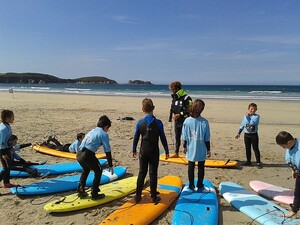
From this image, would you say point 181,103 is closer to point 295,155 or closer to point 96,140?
point 96,140

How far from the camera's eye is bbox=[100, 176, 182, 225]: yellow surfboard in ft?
12.7

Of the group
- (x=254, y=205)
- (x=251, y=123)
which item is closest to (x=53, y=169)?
(x=254, y=205)

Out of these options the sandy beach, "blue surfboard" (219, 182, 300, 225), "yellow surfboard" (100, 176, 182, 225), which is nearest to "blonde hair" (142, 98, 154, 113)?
"yellow surfboard" (100, 176, 182, 225)

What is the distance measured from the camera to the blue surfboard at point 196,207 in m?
3.91

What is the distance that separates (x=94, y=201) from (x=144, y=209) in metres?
0.90

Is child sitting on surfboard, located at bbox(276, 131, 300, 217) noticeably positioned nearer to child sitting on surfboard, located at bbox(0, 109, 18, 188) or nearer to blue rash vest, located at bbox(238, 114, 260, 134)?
blue rash vest, located at bbox(238, 114, 260, 134)

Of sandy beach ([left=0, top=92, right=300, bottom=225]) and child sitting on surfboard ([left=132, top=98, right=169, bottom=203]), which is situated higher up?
child sitting on surfboard ([left=132, top=98, right=169, bottom=203])

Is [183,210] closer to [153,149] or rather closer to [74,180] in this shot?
[153,149]

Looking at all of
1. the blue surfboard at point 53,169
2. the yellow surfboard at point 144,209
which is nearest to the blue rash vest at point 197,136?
the yellow surfboard at point 144,209

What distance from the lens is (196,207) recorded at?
14.2 ft

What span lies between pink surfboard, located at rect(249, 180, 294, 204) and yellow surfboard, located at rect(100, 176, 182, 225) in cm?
152

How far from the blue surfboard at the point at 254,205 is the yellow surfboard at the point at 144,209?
93 centimetres

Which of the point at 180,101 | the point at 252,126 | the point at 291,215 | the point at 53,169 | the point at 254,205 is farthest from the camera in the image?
the point at 180,101

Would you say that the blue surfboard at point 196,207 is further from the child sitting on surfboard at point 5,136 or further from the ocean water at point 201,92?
the ocean water at point 201,92
